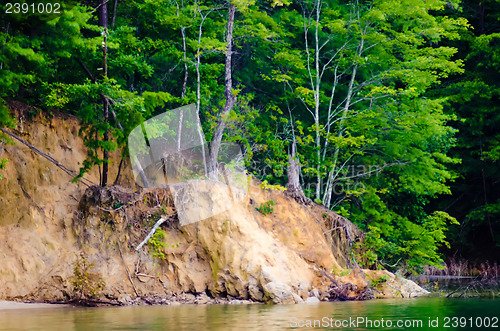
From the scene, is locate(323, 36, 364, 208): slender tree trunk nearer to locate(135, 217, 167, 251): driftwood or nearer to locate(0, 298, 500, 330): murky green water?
locate(135, 217, 167, 251): driftwood

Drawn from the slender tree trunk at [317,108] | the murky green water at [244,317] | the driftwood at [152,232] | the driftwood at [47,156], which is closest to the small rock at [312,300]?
the murky green water at [244,317]

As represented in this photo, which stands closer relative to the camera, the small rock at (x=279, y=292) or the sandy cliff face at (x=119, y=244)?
the sandy cliff face at (x=119, y=244)

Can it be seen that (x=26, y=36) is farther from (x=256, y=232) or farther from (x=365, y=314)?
(x=365, y=314)

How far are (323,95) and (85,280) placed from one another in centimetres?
1245

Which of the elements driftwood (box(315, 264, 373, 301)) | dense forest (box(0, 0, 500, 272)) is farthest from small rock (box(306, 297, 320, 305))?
dense forest (box(0, 0, 500, 272))

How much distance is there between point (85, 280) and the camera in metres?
15.7

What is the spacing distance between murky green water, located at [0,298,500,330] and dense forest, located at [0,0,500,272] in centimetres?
535

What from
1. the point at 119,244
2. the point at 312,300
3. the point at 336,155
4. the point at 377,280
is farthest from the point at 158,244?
the point at 336,155

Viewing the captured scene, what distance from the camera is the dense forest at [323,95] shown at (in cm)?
1841

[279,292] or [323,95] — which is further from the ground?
[323,95]

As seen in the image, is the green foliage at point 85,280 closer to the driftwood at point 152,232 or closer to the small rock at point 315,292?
the driftwood at point 152,232

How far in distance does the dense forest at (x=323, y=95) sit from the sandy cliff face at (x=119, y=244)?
112cm

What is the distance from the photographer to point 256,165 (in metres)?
23.8

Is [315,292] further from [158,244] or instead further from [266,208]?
[158,244]
